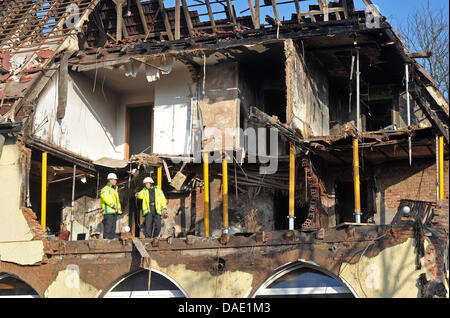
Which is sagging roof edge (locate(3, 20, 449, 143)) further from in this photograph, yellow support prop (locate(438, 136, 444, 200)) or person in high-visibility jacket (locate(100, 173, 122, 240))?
person in high-visibility jacket (locate(100, 173, 122, 240))

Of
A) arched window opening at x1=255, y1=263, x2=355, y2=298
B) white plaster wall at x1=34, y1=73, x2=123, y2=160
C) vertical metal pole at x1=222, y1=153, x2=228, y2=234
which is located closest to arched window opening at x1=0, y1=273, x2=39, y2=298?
white plaster wall at x1=34, y1=73, x2=123, y2=160

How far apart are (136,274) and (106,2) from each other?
900 centimetres

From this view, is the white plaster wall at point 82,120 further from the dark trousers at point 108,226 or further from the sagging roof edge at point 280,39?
the dark trousers at point 108,226

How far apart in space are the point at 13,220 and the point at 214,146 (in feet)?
19.3

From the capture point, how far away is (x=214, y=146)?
71.3 feet

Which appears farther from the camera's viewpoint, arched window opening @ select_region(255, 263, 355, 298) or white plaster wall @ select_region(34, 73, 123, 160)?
white plaster wall @ select_region(34, 73, 123, 160)

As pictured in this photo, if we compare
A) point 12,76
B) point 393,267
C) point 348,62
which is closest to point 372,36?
point 348,62

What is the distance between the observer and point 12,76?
2169cm

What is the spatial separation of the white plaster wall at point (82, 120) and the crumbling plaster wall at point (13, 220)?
0.93m

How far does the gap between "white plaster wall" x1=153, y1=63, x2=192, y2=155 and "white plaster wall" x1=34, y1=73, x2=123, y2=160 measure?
70.6 inches

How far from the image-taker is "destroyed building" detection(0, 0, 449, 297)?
18.0m

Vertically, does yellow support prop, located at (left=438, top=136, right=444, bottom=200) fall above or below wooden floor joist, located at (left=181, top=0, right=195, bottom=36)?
below

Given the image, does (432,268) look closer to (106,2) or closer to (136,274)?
(136,274)
